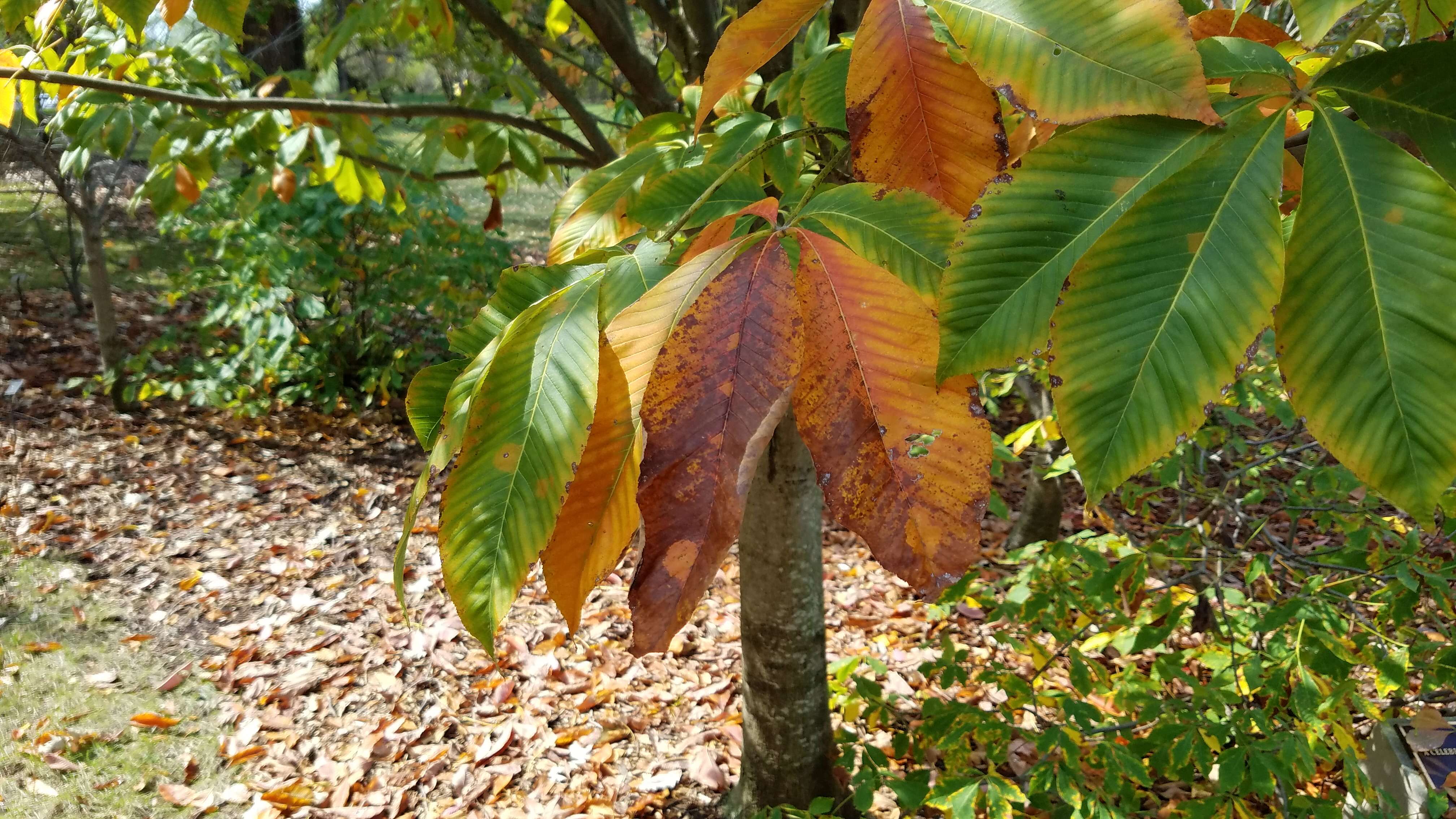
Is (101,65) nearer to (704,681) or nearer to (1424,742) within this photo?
(704,681)

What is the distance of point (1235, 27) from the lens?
2.24 ft

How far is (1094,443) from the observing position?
410 mm

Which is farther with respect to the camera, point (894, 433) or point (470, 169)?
point (470, 169)

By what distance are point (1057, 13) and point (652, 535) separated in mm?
391

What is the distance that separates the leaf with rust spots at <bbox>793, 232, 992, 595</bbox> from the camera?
432 mm

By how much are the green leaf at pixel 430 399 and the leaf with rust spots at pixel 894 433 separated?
1.02 ft

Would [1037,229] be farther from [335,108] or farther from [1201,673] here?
[1201,673]

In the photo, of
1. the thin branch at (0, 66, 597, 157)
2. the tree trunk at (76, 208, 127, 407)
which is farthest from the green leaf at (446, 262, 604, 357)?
the tree trunk at (76, 208, 127, 407)

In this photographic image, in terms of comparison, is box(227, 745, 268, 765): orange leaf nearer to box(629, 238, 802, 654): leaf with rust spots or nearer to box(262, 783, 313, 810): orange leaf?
box(262, 783, 313, 810): orange leaf

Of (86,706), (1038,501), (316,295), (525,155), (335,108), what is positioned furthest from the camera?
(316,295)

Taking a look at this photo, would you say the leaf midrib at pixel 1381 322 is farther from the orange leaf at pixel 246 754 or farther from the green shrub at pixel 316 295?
the green shrub at pixel 316 295

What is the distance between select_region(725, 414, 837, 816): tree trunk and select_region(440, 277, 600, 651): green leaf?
3.35 ft

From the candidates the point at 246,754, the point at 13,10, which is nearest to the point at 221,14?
the point at 13,10

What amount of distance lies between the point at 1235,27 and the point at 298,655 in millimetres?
3123
